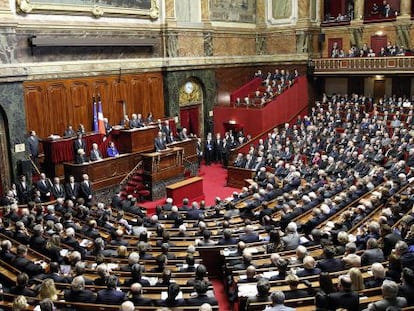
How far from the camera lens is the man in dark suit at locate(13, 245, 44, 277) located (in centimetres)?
688

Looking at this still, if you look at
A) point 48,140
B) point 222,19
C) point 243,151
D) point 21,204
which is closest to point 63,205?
point 21,204

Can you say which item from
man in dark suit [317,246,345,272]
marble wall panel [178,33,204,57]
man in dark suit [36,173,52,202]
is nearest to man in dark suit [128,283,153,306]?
man in dark suit [317,246,345,272]

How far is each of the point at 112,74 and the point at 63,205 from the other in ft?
21.6

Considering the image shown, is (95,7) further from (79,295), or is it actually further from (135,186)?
(79,295)

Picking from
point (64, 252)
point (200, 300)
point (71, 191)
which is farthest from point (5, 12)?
point (200, 300)

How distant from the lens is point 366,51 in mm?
20766

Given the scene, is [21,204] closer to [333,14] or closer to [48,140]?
[48,140]

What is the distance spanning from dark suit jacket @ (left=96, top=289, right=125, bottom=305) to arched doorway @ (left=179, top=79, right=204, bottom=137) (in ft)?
46.6

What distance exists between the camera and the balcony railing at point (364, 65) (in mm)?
19234

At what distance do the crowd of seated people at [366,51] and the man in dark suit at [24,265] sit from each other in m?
17.5

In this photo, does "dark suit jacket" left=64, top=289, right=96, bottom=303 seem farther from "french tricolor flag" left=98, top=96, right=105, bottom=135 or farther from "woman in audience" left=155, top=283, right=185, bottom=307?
"french tricolor flag" left=98, top=96, right=105, bottom=135

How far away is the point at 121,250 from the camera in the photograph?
7.45m

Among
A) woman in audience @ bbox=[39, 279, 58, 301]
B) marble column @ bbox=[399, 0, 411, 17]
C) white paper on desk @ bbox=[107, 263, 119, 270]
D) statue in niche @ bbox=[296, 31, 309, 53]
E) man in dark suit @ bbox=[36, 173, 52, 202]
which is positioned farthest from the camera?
statue in niche @ bbox=[296, 31, 309, 53]

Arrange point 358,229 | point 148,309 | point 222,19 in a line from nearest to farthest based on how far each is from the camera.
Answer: point 148,309
point 358,229
point 222,19
